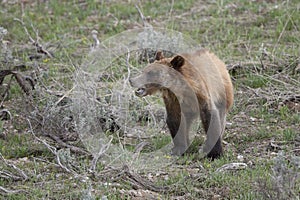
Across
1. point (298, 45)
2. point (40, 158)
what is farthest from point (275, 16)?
point (40, 158)

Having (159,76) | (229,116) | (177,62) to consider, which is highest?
(177,62)

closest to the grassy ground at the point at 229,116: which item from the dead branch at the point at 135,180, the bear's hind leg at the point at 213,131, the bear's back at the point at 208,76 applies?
the dead branch at the point at 135,180

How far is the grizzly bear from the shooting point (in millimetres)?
6434

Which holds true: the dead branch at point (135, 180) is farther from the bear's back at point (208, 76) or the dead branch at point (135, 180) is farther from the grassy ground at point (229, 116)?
the bear's back at point (208, 76)

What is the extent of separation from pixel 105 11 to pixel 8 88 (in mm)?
3673

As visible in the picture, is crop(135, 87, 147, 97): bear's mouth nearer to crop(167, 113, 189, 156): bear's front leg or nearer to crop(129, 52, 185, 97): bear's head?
crop(129, 52, 185, 97): bear's head

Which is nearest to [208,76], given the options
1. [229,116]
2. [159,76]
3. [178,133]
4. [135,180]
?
[159,76]

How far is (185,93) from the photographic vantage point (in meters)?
6.46

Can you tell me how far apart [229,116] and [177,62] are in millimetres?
1438

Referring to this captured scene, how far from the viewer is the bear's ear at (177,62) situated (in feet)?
21.0

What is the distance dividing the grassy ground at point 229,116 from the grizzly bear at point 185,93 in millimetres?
267

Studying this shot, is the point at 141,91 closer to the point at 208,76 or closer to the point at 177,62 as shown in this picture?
the point at 177,62

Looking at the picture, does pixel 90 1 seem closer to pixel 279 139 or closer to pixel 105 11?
pixel 105 11

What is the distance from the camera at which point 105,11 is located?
37.2ft
